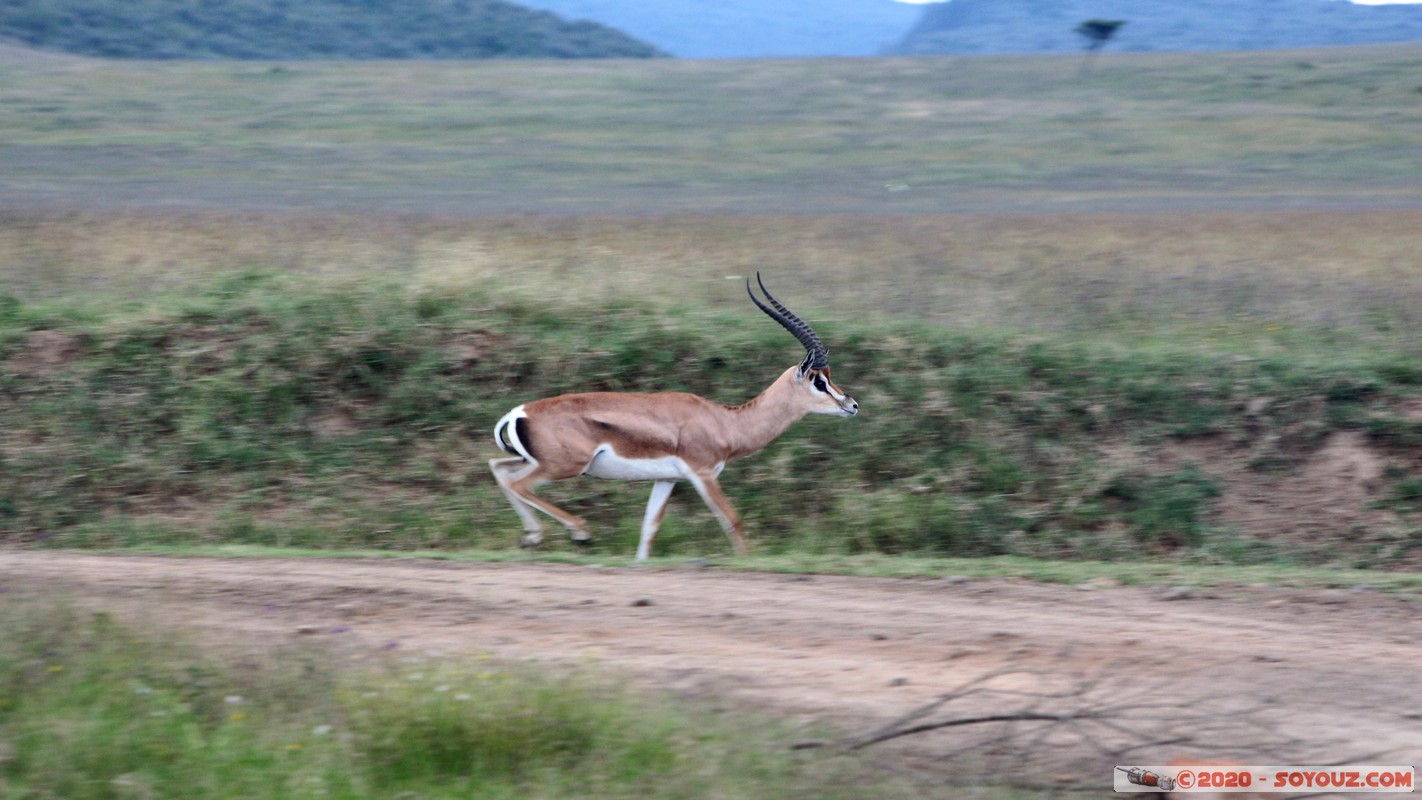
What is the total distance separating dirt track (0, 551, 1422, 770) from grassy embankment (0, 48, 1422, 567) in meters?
2.35

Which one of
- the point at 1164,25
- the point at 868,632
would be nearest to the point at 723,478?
the point at 868,632

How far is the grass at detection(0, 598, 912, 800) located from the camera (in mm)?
5043

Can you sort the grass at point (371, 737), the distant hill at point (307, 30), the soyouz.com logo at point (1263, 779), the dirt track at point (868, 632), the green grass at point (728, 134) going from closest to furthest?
the soyouz.com logo at point (1263, 779) → the grass at point (371, 737) → the dirt track at point (868, 632) → the green grass at point (728, 134) → the distant hill at point (307, 30)

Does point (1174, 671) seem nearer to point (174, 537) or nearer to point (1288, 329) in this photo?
point (174, 537)

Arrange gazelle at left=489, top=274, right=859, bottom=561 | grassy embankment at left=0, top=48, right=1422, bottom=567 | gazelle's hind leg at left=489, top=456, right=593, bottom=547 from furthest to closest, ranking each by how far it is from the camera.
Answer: grassy embankment at left=0, top=48, right=1422, bottom=567 < gazelle's hind leg at left=489, top=456, right=593, bottom=547 < gazelle at left=489, top=274, right=859, bottom=561

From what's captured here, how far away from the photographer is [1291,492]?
10703 mm

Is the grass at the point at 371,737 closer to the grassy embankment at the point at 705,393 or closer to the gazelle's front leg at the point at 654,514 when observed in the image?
the gazelle's front leg at the point at 654,514

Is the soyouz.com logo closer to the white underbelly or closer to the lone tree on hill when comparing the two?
the white underbelly

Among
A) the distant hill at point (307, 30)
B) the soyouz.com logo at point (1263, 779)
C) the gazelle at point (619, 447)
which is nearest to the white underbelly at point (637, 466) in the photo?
the gazelle at point (619, 447)

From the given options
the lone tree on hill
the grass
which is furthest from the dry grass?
the lone tree on hill

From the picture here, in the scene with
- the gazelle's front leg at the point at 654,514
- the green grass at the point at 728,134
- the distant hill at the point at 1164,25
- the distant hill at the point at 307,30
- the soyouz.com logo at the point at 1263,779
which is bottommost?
the gazelle's front leg at the point at 654,514

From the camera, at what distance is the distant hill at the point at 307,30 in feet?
140

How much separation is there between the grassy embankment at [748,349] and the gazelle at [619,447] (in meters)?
0.74

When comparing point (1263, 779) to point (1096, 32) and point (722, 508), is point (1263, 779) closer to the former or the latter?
point (722, 508)
